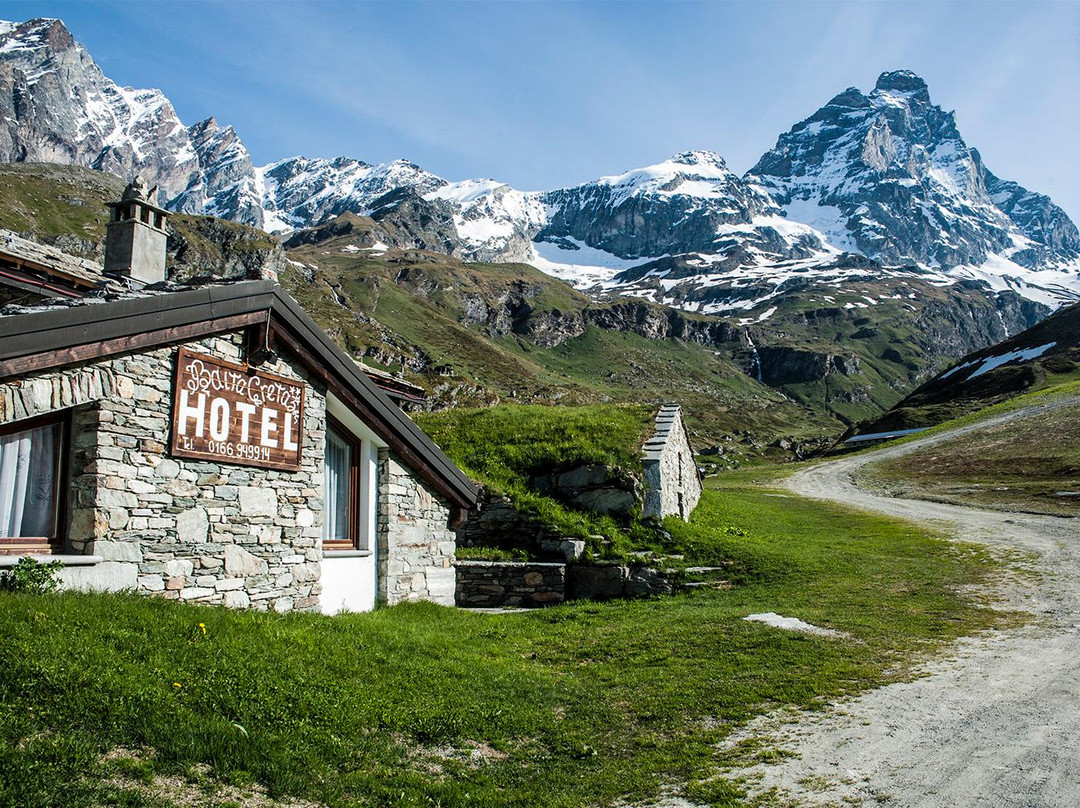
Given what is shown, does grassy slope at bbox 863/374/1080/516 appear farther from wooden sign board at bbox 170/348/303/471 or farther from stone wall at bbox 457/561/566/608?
wooden sign board at bbox 170/348/303/471

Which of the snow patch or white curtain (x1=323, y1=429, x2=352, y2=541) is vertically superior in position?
white curtain (x1=323, y1=429, x2=352, y2=541)

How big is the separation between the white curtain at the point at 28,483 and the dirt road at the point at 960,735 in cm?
904

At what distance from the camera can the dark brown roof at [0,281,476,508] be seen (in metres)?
8.54

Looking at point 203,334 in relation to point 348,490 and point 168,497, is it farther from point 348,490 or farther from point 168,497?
point 348,490

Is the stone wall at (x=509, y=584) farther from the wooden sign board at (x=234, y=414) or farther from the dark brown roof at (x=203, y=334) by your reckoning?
the wooden sign board at (x=234, y=414)

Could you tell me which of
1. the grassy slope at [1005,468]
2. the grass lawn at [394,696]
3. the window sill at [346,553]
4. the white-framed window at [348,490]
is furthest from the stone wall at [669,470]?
the grassy slope at [1005,468]

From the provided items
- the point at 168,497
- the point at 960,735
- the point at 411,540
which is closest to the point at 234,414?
the point at 168,497

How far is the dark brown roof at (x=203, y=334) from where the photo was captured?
8.54 m

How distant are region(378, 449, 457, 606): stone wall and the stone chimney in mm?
5951

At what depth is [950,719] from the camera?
8.04 meters

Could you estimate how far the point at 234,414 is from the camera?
11.3 m

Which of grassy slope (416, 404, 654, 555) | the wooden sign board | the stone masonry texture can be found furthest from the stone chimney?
grassy slope (416, 404, 654, 555)

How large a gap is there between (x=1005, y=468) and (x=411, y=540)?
44945 millimetres

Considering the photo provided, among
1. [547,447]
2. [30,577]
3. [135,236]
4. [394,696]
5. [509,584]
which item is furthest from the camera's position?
[547,447]
